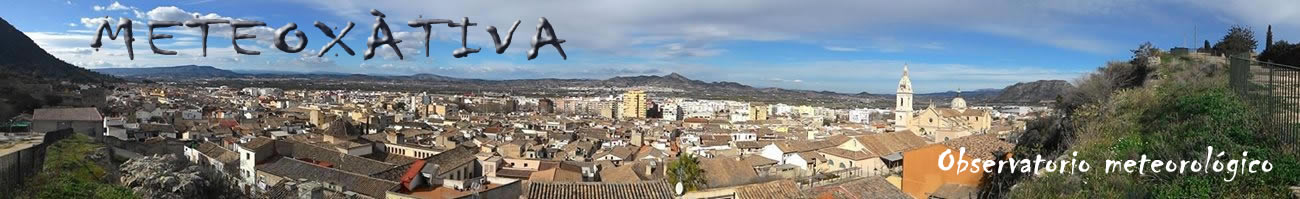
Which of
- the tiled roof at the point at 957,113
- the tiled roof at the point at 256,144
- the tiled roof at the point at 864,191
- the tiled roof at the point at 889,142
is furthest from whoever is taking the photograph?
the tiled roof at the point at 957,113

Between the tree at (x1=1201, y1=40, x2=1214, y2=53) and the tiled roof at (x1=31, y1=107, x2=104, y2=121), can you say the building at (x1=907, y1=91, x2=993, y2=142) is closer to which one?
the tree at (x1=1201, y1=40, x2=1214, y2=53)

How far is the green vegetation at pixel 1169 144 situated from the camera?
5562mm

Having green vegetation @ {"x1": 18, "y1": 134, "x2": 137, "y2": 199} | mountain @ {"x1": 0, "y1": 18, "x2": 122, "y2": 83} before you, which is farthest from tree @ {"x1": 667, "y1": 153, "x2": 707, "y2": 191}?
mountain @ {"x1": 0, "y1": 18, "x2": 122, "y2": 83}

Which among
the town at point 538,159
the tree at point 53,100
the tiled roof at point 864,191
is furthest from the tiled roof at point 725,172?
the tree at point 53,100

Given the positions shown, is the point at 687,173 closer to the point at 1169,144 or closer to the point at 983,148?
the point at 983,148

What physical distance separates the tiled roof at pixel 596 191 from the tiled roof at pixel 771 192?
1948 millimetres

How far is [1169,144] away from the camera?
22.8 feet

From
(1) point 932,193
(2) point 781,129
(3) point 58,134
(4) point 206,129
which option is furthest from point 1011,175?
(2) point 781,129

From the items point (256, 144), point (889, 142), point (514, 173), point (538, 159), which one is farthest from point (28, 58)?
point (889, 142)

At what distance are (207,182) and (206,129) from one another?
3016 centimetres

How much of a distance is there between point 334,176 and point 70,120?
9721 millimetres

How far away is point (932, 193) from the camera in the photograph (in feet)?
48.3

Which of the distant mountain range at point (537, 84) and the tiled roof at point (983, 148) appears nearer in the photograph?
the tiled roof at point (983, 148)

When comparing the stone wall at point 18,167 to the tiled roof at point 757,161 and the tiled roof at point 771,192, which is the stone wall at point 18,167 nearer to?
the tiled roof at point 771,192
